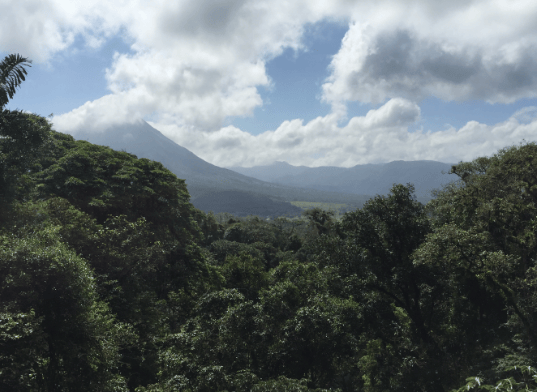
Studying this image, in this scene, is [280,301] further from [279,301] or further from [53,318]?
[53,318]

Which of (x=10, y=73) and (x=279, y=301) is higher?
(x=10, y=73)

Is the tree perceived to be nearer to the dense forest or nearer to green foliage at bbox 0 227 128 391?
the dense forest

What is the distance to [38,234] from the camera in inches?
440

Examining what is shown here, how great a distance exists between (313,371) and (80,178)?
19.4 m

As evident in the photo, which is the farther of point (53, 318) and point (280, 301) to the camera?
point (280, 301)

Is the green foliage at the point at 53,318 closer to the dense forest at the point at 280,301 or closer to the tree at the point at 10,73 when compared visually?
the dense forest at the point at 280,301

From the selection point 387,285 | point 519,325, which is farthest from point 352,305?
point 519,325

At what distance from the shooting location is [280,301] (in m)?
11.3

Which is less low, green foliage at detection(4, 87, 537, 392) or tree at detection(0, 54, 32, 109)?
tree at detection(0, 54, 32, 109)

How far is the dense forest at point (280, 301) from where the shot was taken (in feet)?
Answer: 30.2

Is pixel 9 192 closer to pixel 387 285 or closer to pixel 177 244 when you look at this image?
pixel 177 244

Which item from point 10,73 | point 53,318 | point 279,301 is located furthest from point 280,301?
point 10,73

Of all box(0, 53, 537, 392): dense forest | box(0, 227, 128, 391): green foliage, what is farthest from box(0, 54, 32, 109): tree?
box(0, 227, 128, 391): green foliage

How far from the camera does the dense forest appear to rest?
9.20 metres
